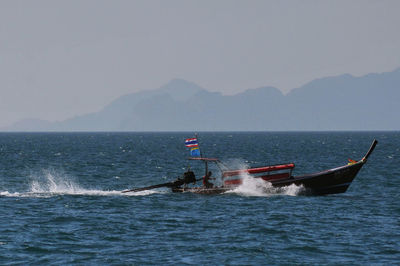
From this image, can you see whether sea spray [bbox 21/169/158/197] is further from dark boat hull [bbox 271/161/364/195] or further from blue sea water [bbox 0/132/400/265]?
dark boat hull [bbox 271/161/364/195]

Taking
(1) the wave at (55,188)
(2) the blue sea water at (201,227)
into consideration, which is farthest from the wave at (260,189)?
(1) the wave at (55,188)

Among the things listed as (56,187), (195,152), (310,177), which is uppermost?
(195,152)

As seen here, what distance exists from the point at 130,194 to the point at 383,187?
20.1 metres

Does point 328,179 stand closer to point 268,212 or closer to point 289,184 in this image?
point 289,184

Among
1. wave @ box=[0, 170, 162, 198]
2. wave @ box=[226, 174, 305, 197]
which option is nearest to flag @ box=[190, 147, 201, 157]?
wave @ box=[226, 174, 305, 197]

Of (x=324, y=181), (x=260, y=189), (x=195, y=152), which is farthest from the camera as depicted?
(x=260, y=189)

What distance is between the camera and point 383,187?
46281mm

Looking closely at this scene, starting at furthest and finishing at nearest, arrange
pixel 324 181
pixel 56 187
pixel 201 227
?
pixel 56 187 → pixel 324 181 → pixel 201 227

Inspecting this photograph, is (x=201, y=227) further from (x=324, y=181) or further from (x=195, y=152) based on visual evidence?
(x=324, y=181)

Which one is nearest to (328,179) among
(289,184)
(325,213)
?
(289,184)

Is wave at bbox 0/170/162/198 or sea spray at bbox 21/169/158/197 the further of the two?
sea spray at bbox 21/169/158/197

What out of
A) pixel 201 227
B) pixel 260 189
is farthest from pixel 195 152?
pixel 201 227

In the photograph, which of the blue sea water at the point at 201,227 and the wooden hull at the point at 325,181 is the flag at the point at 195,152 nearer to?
the blue sea water at the point at 201,227

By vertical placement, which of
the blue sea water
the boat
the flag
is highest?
the flag
